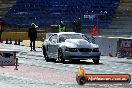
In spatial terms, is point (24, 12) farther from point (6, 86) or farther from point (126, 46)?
point (6, 86)

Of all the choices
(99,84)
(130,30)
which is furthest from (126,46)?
(130,30)

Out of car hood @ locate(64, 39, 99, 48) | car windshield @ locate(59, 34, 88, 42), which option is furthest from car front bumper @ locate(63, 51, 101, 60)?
car windshield @ locate(59, 34, 88, 42)

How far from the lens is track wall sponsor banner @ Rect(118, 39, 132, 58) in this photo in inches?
1163

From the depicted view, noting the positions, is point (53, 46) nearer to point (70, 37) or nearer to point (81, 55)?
point (70, 37)

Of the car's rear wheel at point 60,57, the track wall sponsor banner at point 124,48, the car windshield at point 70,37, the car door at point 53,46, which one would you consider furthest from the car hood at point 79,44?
the track wall sponsor banner at point 124,48

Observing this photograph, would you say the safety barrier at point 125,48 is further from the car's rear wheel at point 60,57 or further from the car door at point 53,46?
the car's rear wheel at point 60,57

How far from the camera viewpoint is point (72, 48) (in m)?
24.4

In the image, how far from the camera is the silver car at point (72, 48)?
79.9 feet

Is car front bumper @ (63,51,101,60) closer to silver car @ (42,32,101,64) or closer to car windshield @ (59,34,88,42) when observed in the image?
silver car @ (42,32,101,64)

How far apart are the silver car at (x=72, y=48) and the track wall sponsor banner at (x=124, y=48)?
14.7ft

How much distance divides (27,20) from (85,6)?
719 cm

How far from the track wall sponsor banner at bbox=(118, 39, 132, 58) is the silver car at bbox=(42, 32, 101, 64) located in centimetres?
449

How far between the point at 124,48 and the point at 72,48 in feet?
20.0

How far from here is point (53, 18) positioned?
6297 centimetres
